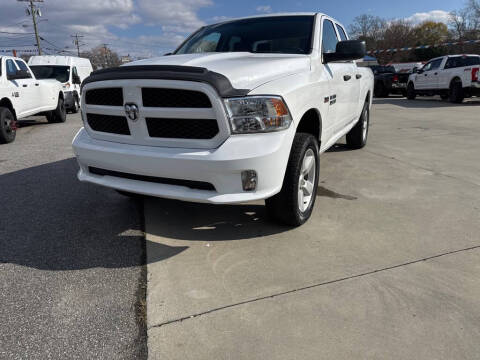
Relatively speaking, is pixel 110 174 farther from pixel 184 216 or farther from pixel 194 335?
pixel 194 335

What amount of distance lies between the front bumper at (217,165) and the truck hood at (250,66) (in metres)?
0.38

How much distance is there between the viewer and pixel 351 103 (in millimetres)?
4812

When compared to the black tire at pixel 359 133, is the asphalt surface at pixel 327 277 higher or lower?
lower

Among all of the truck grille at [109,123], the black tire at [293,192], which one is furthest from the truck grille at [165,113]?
the black tire at [293,192]

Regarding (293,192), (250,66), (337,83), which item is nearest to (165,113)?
(250,66)

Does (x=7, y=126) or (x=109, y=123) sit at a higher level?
(x=109, y=123)

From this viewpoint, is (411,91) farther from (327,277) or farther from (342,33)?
(327,277)

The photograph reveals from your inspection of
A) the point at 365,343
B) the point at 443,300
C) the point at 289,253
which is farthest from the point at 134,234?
the point at 443,300

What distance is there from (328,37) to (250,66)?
6.04 ft

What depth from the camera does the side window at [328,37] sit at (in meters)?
3.97

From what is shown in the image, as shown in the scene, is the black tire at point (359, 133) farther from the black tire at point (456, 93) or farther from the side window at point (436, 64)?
the side window at point (436, 64)

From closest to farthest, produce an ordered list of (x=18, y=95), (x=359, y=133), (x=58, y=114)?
1. (x=359, y=133)
2. (x=18, y=95)
3. (x=58, y=114)

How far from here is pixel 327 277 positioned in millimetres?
2447

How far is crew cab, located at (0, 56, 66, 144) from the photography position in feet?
25.2
